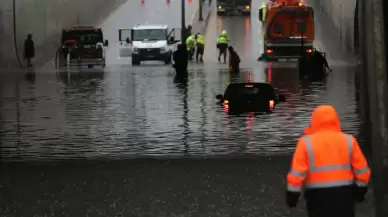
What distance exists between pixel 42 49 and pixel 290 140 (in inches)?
1372

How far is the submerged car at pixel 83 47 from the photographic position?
4741 centimetres

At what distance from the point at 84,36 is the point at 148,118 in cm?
2657

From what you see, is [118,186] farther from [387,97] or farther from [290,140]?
[290,140]

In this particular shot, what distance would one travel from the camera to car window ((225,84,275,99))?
24.4m

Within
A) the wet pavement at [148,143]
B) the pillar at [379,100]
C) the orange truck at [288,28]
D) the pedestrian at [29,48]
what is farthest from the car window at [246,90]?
the orange truck at [288,28]

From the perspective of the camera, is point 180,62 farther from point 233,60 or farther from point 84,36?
point 84,36

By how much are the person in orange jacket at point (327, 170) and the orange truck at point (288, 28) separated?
131ft

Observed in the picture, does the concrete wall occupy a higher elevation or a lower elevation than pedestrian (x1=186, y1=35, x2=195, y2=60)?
higher

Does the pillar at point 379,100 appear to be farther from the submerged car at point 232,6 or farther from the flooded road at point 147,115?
the submerged car at point 232,6

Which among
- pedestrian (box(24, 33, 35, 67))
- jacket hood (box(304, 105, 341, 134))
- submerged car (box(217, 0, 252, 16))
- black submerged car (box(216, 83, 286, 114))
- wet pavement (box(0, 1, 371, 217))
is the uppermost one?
submerged car (box(217, 0, 252, 16))

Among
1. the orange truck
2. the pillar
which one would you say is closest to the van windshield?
the orange truck

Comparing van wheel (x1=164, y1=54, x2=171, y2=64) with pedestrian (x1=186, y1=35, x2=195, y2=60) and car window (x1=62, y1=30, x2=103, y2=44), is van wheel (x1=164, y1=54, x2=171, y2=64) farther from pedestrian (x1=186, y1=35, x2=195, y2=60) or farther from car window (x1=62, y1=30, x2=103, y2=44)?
car window (x1=62, y1=30, x2=103, y2=44)

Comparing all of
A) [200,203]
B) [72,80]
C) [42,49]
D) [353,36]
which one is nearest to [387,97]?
[200,203]

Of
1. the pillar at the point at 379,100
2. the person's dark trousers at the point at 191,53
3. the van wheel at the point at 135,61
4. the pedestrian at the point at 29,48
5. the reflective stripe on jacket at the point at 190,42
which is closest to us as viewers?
the pillar at the point at 379,100
